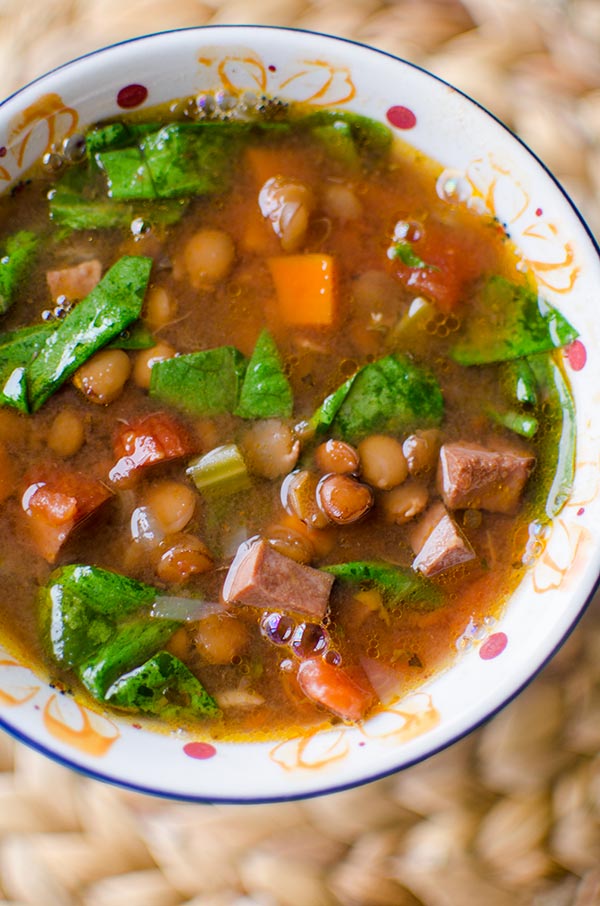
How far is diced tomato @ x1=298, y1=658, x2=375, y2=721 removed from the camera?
2.73 metres

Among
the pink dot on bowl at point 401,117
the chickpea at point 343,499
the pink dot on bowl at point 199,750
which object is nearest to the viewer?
the pink dot on bowl at point 199,750

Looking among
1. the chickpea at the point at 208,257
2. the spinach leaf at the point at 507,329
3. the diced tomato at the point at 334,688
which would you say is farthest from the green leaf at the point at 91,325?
the diced tomato at the point at 334,688

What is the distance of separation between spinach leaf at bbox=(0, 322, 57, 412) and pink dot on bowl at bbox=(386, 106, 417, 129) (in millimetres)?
1118

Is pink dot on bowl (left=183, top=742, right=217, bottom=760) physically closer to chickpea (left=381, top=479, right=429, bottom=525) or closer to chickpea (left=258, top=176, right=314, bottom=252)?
chickpea (left=381, top=479, right=429, bottom=525)

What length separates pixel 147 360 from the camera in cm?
285

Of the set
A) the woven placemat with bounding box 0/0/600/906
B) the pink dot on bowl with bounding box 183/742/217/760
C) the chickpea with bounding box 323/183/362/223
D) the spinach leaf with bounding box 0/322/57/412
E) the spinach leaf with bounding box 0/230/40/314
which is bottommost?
the woven placemat with bounding box 0/0/600/906

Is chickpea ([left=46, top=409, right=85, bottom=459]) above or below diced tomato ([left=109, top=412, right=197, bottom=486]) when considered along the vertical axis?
→ above

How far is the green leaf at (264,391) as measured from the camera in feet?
9.34

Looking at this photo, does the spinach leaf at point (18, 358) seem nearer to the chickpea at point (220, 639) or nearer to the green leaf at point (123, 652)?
the green leaf at point (123, 652)

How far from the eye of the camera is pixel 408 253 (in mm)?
2938

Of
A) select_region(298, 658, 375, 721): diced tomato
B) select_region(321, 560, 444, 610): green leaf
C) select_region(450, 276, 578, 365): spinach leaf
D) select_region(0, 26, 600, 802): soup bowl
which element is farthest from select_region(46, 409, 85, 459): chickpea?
select_region(450, 276, 578, 365): spinach leaf

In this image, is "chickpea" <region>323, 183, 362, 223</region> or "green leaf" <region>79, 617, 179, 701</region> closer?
"green leaf" <region>79, 617, 179, 701</region>

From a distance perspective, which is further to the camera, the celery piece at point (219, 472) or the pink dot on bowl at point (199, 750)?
the celery piece at point (219, 472)

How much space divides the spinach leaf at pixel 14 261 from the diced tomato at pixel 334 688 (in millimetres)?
1302
